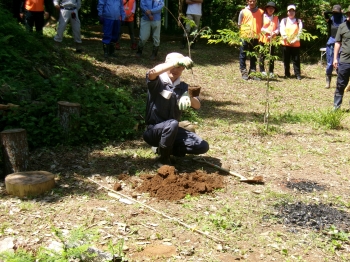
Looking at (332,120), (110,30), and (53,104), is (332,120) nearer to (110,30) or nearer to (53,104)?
(53,104)

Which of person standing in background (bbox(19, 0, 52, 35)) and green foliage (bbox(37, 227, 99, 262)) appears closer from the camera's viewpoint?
green foliage (bbox(37, 227, 99, 262))

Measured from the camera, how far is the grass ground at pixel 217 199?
166 inches

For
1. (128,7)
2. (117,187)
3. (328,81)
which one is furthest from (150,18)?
(117,187)

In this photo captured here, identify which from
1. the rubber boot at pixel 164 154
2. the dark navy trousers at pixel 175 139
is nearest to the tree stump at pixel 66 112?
the dark navy trousers at pixel 175 139

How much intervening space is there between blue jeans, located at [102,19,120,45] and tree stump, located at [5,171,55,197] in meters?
7.06

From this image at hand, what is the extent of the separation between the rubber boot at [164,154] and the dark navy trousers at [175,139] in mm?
53

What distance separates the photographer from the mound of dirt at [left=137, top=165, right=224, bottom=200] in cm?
516

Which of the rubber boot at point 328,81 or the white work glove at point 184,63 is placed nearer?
the white work glove at point 184,63

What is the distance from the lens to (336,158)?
6809 millimetres

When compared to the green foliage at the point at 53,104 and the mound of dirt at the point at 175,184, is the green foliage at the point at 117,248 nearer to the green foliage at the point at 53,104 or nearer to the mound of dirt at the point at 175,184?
the mound of dirt at the point at 175,184

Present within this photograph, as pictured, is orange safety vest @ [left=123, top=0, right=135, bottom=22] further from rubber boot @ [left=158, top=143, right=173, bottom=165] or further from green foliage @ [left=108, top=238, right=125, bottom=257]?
green foliage @ [left=108, top=238, right=125, bottom=257]

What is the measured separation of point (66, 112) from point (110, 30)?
5516mm

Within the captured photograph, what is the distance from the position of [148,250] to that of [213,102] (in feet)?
20.8

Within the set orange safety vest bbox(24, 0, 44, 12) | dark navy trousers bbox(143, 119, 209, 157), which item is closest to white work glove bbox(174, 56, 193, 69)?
dark navy trousers bbox(143, 119, 209, 157)
